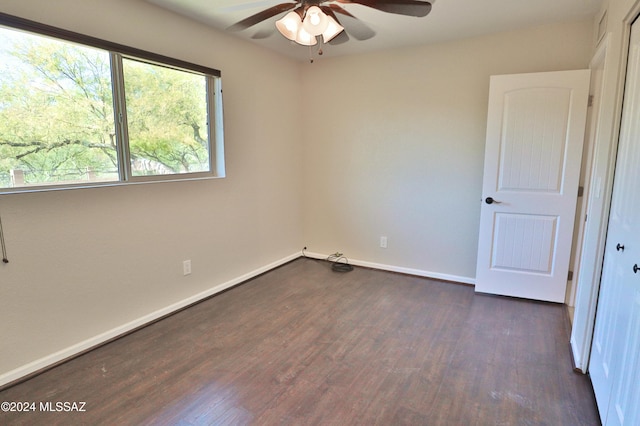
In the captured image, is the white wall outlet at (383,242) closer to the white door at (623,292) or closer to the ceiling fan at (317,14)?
the white door at (623,292)

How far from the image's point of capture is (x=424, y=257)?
3.82 metres

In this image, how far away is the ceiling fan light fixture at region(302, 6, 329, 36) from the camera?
6.12 feet

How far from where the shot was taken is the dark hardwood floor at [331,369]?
71.2 inches

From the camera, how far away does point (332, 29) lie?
208 centimetres

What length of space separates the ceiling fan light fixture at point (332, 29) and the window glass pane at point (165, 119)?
1424mm

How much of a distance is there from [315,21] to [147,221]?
1905 mm

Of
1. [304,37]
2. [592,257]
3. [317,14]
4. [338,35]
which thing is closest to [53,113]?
[304,37]

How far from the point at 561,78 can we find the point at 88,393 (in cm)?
402

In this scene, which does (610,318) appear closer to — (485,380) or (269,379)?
(485,380)

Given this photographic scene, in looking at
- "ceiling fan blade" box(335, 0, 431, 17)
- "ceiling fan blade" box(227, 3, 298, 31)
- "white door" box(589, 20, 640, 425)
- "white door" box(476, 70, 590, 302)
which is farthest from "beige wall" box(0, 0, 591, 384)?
"ceiling fan blade" box(335, 0, 431, 17)

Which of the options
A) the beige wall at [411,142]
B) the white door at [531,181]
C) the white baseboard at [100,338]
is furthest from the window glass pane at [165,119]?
the white door at [531,181]

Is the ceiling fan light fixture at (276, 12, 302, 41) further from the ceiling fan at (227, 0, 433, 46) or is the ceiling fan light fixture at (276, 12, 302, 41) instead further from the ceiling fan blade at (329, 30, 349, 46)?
the ceiling fan blade at (329, 30, 349, 46)

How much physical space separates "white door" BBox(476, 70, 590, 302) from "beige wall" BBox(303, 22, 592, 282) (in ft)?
0.82

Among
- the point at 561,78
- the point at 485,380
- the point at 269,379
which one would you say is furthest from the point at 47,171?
the point at 561,78
